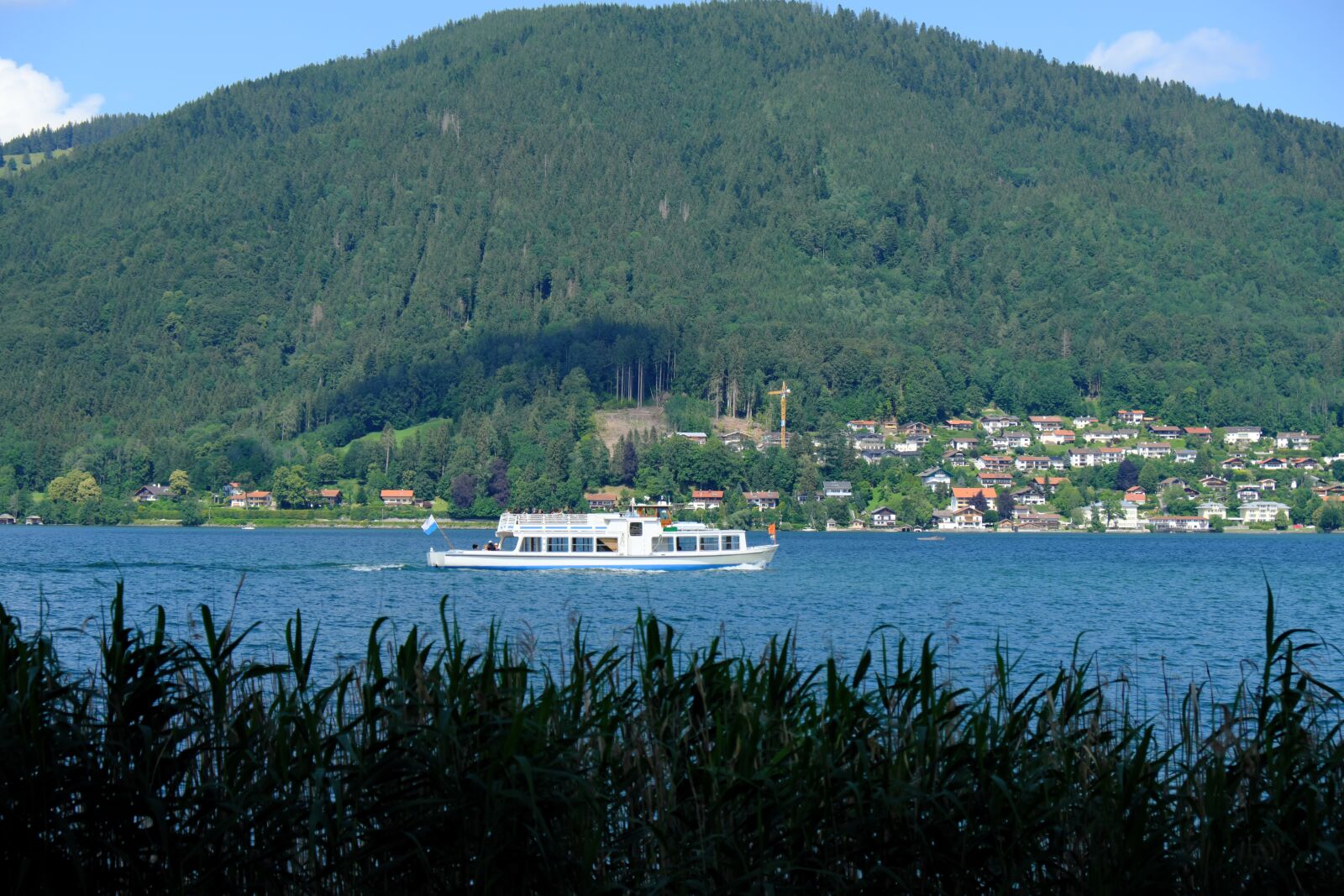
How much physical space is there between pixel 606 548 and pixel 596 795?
6629cm

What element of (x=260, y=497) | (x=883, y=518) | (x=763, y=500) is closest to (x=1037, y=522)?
(x=883, y=518)

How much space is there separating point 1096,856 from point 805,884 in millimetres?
1723

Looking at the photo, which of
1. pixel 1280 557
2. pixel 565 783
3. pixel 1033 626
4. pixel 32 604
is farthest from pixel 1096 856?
pixel 1280 557

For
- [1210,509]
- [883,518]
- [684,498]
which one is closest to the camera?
[684,498]

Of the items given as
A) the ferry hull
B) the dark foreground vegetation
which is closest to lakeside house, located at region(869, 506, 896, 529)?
the ferry hull

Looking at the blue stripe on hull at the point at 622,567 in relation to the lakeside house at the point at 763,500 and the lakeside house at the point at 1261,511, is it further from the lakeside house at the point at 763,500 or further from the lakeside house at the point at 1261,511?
the lakeside house at the point at 1261,511

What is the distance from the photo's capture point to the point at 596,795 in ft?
29.2

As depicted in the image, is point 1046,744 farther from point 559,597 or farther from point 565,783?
point 559,597

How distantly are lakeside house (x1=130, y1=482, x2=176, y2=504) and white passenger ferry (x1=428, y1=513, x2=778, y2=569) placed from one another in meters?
128

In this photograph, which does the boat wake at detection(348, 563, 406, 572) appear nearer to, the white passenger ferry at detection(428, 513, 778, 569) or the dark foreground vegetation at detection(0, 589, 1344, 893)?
the white passenger ferry at detection(428, 513, 778, 569)

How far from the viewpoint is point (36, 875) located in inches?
356

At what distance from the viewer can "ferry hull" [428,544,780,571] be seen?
73.8 m

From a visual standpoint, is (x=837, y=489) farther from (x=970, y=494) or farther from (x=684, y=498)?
(x=684, y=498)

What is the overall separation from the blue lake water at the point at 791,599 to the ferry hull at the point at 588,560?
69cm
